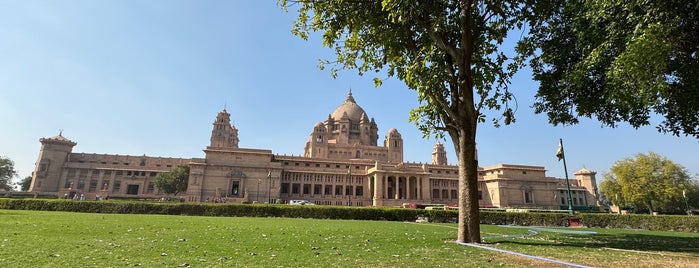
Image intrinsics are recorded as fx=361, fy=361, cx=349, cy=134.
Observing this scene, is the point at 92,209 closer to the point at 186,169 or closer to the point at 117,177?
the point at 186,169

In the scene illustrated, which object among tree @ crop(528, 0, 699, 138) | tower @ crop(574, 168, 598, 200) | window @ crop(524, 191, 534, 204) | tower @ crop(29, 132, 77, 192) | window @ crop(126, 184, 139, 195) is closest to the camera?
tree @ crop(528, 0, 699, 138)

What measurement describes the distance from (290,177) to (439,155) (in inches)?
1883

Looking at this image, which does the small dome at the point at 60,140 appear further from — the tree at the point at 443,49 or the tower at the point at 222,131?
the tree at the point at 443,49

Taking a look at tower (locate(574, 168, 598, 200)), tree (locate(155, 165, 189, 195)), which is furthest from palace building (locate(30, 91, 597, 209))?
tower (locate(574, 168, 598, 200))

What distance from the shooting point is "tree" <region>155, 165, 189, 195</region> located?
2685 inches

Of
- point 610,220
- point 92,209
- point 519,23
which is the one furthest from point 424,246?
point 92,209

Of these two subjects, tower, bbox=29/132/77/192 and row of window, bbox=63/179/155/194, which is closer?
tower, bbox=29/132/77/192

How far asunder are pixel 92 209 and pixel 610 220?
37.3m

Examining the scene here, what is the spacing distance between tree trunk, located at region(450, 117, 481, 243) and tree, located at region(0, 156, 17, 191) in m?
93.1

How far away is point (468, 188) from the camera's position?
1081 centimetres

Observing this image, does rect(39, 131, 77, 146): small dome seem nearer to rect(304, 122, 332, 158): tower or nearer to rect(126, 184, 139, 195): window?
rect(126, 184, 139, 195): window

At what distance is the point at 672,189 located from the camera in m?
48.6

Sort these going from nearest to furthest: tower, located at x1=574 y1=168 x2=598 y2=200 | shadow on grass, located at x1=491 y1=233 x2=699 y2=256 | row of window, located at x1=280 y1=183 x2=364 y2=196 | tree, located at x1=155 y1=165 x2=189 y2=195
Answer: shadow on grass, located at x1=491 y1=233 x2=699 y2=256
tree, located at x1=155 y1=165 x2=189 y2=195
row of window, located at x1=280 y1=183 x2=364 y2=196
tower, located at x1=574 y1=168 x2=598 y2=200

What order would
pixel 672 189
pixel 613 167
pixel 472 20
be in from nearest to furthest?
pixel 472 20 → pixel 672 189 → pixel 613 167
